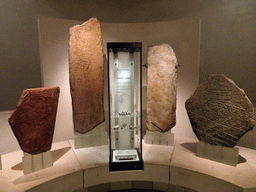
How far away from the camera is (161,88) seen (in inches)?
98.2

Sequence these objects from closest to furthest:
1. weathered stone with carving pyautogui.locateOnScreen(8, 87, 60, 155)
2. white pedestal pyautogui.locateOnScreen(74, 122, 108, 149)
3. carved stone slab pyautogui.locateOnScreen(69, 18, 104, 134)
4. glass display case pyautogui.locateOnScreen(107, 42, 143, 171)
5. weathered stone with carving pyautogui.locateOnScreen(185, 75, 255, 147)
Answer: weathered stone with carving pyautogui.locateOnScreen(8, 87, 60, 155), weathered stone with carving pyautogui.locateOnScreen(185, 75, 255, 147), glass display case pyautogui.locateOnScreen(107, 42, 143, 171), carved stone slab pyautogui.locateOnScreen(69, 18, 104, 134), white pedestal pyautogui.locateOnScreen(74, 122, 108, 149)

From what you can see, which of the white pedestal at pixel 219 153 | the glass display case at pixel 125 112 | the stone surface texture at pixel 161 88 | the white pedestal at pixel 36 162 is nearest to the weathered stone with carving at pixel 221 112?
the white pedestal at pixel 219 153

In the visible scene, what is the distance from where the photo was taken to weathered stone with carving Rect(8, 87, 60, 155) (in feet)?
5.89

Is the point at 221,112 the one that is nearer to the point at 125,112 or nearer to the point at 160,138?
the point at 160,138

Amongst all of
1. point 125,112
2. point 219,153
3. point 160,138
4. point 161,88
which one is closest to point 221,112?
point 219,153

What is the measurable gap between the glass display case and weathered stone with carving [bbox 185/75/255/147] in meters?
0.71

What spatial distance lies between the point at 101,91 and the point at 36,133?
928mm

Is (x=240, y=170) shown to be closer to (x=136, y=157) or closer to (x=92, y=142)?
(x=136, y=157)

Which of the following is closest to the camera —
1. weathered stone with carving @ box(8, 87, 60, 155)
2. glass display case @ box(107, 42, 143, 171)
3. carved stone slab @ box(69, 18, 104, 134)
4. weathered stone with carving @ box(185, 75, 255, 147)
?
weathered stone with carving @ box(8, 87, 60, 155)

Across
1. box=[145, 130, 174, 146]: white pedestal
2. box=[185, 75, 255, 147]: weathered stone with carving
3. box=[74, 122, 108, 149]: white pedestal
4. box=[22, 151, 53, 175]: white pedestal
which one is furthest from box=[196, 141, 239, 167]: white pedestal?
box=[22, 151, 53, 175]: white pedestal

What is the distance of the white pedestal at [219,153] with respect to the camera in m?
1.99

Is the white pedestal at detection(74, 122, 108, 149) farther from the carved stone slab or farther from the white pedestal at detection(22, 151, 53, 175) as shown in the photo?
the white pedestal at detection(22, 151, 53, 175)

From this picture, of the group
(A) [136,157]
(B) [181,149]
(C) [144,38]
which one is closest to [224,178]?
(B) [181,149]

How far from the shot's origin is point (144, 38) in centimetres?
290
